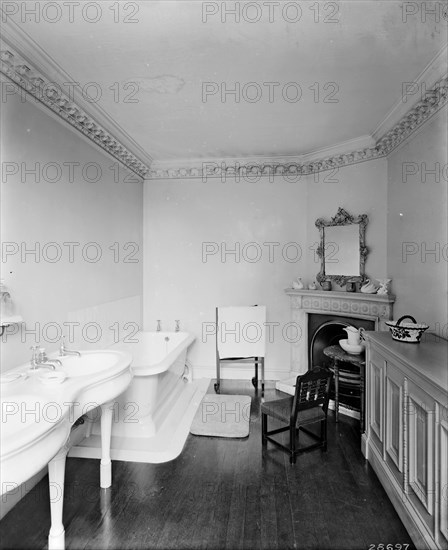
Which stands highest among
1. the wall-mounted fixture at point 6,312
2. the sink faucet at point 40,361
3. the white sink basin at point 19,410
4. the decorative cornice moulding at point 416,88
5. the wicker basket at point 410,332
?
the decorative cornice moulding at point 416,88

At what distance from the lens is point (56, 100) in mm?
2502

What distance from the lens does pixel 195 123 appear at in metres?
3.23

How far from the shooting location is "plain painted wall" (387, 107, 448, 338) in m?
2.48

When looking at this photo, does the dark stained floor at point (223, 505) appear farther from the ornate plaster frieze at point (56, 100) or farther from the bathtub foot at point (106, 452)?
the ornate plaster frieze at point (56, 100)

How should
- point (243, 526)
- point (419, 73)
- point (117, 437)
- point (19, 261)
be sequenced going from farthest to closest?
1. point (117, 437)
2. point (419, 73)
3. point (19, 261)
4. point (243, 526)

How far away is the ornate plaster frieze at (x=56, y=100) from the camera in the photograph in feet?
6.88

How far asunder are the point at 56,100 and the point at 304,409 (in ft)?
9.48

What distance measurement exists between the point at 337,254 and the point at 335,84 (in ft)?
5.86

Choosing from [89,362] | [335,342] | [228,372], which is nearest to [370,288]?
[335,342]

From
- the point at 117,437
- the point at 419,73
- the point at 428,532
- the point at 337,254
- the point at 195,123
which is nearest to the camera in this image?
the point at 428,532

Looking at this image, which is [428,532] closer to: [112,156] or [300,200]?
[300,200]

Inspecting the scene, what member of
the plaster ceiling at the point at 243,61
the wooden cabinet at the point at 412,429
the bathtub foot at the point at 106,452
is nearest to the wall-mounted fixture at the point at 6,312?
the bathtub foot at the point at 106,452

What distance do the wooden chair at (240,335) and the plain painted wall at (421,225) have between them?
4.91 feet

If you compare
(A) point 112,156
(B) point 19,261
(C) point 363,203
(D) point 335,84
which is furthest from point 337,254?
(B) point 19,261
